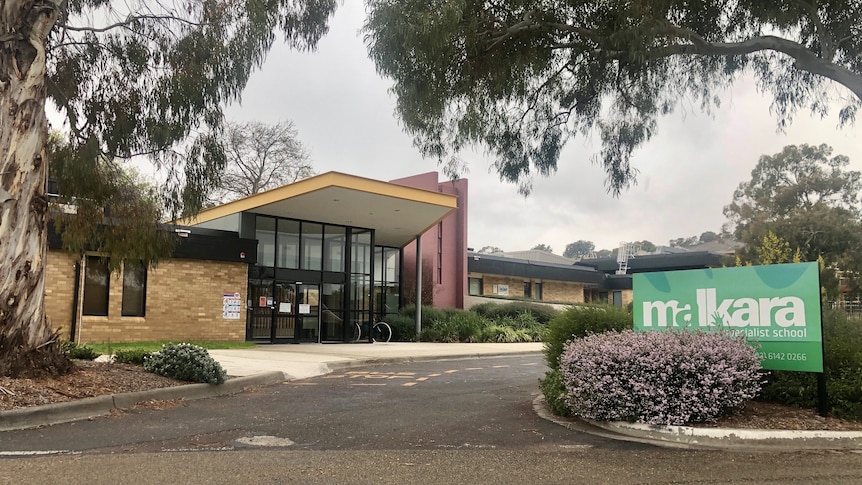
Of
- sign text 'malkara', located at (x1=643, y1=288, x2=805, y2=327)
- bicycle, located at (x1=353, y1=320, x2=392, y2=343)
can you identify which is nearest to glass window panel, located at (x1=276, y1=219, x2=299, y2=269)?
bicycle, located at (x1=353, y1=320, x2=392, y2=343)

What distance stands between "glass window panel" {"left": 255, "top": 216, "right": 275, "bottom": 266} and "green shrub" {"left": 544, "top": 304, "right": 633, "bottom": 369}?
51.5 ft

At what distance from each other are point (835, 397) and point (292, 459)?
Answer: 5588mm

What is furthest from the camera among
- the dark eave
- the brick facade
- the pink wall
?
the pink wall

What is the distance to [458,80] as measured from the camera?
10562mm

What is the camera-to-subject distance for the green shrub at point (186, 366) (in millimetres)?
10391

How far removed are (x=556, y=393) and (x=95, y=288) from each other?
16.4m

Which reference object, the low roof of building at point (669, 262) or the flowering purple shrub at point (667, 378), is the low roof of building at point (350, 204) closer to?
the flowering purple shrub at point (667, 378)

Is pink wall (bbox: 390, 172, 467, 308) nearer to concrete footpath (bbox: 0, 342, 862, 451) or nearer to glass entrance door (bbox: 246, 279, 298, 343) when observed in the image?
glass entrance door (bbox: 246, 279, 298, 343)

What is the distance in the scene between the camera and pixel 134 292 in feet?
68.8

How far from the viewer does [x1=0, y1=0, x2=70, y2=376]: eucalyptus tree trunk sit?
8.72 metres

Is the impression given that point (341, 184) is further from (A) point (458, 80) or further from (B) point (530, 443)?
(B) point (530, 443)

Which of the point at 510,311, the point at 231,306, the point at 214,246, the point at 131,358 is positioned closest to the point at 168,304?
the point at 231,306

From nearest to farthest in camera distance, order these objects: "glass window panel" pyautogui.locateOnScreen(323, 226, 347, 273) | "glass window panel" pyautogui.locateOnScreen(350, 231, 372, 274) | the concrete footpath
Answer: the concrete footpath → "glass window panel" pyautogui.locateOnScreen(323, 226, 347, 273) → "glass window panel" pyautogui.locateOnScreen(350, 231, 372, 274)

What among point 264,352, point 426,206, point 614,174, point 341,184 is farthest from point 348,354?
point 614,174
